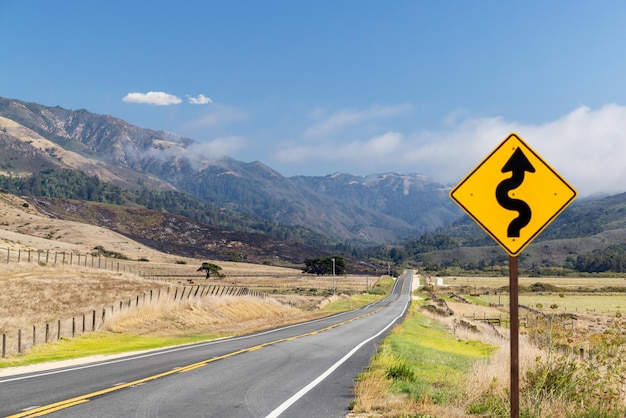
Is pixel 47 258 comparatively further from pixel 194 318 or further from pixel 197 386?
pixel 197 386

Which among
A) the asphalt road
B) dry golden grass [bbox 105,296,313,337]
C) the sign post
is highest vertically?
the sign post

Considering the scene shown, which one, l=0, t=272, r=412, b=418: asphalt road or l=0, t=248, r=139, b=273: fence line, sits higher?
l=0, t=248, r=139, b=273: fence line

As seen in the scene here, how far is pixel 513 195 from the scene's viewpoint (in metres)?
7.53

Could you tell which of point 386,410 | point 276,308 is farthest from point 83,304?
point 386,410

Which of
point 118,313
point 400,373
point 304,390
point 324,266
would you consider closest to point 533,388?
point 400,373

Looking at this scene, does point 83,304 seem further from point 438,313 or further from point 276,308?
point 438,313

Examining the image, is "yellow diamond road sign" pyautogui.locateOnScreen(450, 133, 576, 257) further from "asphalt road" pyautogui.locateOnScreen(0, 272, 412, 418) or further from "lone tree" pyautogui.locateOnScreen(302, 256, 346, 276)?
"lone tree" pyautogui.locateOnScreen(302, 256, 346, 276)

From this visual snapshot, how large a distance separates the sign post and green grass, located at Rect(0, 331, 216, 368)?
55.9 ft

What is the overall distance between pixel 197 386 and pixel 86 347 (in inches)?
613

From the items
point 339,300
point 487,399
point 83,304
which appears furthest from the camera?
point 339,300

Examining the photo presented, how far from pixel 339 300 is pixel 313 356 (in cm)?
6781

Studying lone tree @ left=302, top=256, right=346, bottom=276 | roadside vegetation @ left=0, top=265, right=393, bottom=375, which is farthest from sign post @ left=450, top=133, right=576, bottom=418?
lone tree @ left=302, top=256, right=346, bottom=276

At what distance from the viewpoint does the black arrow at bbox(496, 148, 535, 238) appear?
293 inches

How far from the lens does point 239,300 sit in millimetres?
52312
